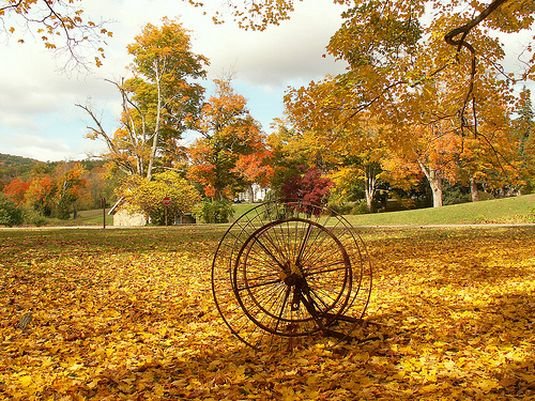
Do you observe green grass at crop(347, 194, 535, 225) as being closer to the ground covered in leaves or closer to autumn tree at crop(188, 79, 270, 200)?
autumn tree at crop(188, 79, 270, 200)

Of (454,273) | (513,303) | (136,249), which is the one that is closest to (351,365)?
(513,303)

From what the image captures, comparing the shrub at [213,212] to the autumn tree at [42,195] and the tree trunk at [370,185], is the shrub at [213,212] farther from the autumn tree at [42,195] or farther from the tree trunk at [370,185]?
the autumn tree at [42,195]

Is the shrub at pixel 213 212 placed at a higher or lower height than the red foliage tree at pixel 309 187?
lower

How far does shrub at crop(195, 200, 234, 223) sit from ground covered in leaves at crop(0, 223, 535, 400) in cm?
1859

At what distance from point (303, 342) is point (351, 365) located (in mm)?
669

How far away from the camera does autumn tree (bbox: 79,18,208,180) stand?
1046 inches

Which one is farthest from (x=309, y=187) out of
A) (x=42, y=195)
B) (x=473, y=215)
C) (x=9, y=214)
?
(x=42, y=195)

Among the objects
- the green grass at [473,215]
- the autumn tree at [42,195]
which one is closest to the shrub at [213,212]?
the green grass at [473,215]

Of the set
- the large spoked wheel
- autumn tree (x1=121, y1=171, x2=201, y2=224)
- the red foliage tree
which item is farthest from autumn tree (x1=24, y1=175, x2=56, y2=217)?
the large spoked wheel

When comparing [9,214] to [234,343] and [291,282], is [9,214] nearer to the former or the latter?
[234,343]

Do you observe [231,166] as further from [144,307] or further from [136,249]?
[144,307]

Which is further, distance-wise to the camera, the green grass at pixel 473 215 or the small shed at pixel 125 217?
the small shed at pixel 125 217

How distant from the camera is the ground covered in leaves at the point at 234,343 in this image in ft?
10.6

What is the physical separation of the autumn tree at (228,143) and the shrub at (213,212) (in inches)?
108
